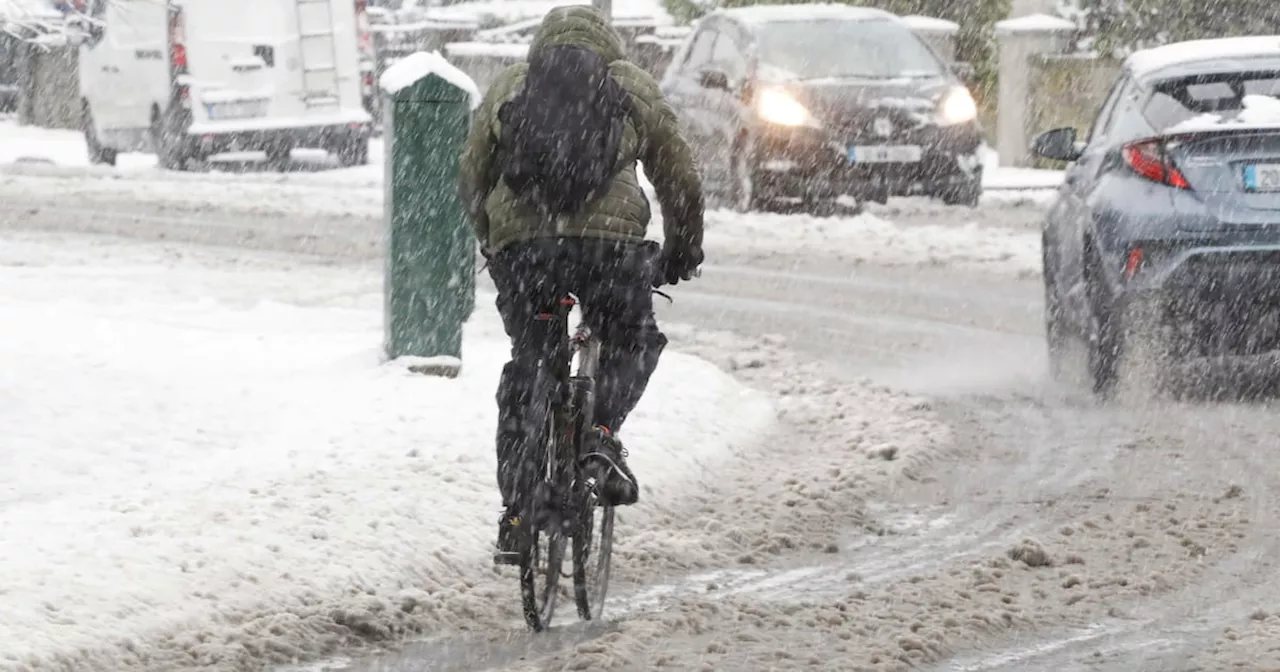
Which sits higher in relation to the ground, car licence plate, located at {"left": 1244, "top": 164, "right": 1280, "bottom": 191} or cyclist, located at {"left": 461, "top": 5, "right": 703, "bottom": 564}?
cyclist, located at {"left": 461, "top": 5, "right": 703, "bottom": 564}

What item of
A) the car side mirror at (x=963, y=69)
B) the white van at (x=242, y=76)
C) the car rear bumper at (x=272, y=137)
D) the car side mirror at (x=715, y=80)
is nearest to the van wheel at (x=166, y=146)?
the white van at (x=242, y=76)

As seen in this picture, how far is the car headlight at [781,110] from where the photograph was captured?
58.7 ft

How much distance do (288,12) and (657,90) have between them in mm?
18767

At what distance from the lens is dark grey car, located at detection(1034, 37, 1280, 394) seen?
31.0ft

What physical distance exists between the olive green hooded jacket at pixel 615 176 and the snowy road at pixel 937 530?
1.00 meters

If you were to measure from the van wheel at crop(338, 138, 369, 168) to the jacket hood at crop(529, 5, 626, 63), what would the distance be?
1924cm

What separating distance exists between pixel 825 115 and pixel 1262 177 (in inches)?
337

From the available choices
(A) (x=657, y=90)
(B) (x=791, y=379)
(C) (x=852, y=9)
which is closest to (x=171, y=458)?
(A) (x=657, y=90)

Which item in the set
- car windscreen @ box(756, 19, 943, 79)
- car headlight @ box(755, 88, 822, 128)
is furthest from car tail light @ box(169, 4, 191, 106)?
car headlight @ box(755, 88, 822, 128)

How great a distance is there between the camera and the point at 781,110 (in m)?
17.9

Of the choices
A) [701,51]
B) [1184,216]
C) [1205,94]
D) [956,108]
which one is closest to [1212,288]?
[1184,216]

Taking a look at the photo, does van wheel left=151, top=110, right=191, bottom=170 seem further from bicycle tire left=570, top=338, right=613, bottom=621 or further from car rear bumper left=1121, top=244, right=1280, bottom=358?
bicycle tire left=570, top=338, right=613, bottom=621

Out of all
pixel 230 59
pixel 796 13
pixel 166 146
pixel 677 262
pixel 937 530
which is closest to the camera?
pixel 677 262

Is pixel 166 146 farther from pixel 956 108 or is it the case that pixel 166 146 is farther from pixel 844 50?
pixel 956 108
